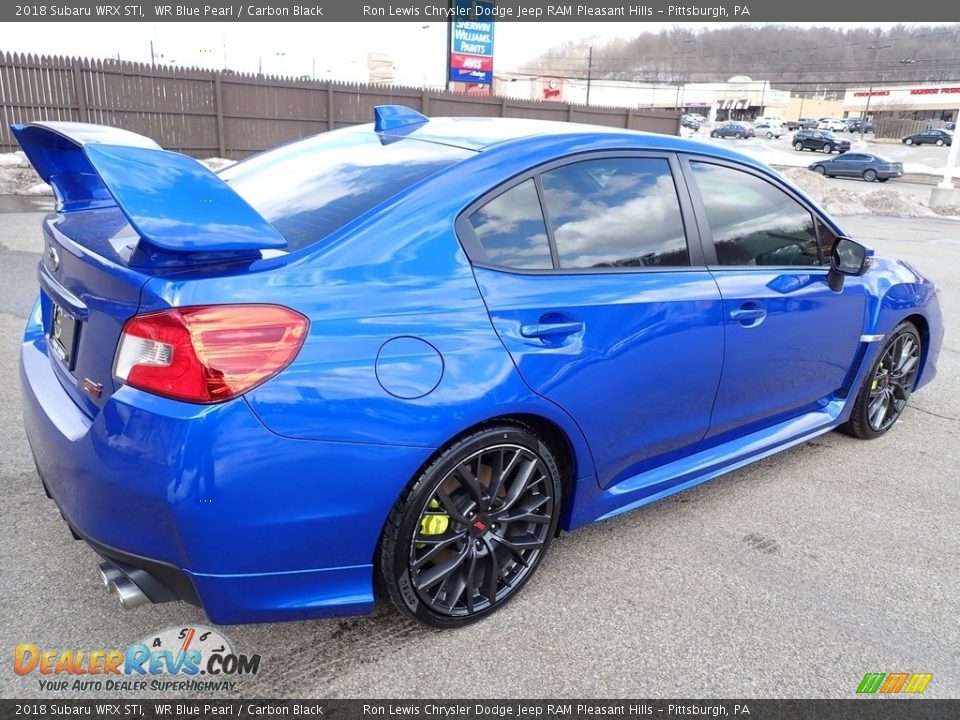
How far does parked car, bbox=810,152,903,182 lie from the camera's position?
36062mm

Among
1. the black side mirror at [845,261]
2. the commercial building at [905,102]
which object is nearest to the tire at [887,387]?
the black side mirror at [845,261]

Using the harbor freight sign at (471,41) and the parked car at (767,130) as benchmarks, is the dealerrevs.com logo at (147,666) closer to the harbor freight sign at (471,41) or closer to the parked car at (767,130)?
the harbor freight sign at (471,41)

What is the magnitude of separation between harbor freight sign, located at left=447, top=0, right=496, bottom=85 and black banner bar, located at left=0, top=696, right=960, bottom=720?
25.8 metres

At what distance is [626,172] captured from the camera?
9.14ft

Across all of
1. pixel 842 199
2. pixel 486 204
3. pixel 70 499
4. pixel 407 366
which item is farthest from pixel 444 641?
pixel 842 199

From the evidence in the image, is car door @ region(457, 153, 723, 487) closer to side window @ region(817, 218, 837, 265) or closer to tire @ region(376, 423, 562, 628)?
tire @ region(376, 423, 562, 628)

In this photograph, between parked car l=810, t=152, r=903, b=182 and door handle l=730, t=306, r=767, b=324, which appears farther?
parked car l=810, t=152, r=903, b=182

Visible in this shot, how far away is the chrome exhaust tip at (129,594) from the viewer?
2018 mm

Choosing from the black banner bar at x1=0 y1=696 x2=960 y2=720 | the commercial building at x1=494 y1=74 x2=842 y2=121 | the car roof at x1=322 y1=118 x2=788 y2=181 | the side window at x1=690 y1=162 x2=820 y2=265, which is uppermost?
the commercial building at x1=494 y1=74 x2=842 y2=121

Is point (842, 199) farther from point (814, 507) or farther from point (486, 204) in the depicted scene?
point (486, 204)

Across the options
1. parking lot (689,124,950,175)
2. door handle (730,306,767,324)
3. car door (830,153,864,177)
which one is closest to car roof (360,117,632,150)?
door handle (730,306,767,324)

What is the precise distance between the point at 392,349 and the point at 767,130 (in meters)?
84.6

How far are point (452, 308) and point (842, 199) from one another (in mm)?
21582

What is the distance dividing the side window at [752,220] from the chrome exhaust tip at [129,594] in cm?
241
